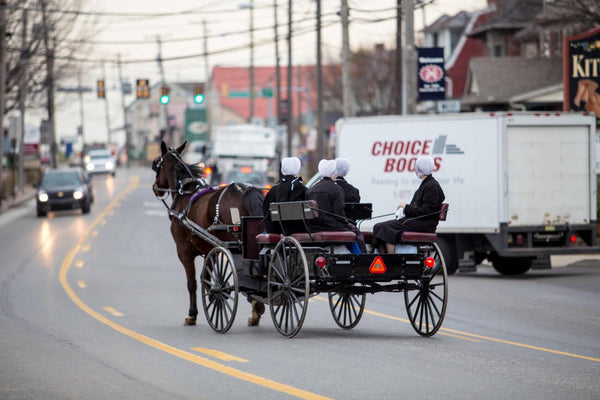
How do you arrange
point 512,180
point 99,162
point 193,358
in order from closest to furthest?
point 193,358
point 512,180
point 99,162

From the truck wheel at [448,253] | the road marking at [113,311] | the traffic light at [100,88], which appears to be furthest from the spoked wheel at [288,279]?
the traffic light at [100,88]

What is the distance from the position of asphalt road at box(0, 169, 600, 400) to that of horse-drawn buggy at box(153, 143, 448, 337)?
41 cm

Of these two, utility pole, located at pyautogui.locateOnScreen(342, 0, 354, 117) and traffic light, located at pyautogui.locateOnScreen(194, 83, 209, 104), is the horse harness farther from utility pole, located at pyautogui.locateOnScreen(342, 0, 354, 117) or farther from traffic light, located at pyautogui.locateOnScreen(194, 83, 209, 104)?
traffic light, located at pyautogui.locateOnScreen(194, 83, 209, 104)

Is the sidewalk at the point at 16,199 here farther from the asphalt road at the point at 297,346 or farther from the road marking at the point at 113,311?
the road marking at the point at 113,311

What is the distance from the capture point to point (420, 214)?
1239 cm

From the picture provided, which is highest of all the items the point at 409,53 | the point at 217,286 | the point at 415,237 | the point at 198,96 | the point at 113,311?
the point at 409,53

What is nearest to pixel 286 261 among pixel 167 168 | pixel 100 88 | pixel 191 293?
pixel 191 293

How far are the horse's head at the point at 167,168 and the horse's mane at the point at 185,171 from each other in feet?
0.14

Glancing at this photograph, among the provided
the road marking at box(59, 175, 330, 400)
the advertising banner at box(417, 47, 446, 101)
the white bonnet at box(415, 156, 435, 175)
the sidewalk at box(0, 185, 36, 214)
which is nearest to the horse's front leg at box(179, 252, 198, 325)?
the road marking at box(59, 175, 330, 400)

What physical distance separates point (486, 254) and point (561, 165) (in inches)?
97.3

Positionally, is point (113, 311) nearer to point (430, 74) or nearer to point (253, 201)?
point (253, 201)

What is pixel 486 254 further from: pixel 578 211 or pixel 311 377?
pixel 311 377

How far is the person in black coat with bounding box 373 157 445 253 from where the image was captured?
1236 centimetres

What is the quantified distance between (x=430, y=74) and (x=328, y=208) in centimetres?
1954
